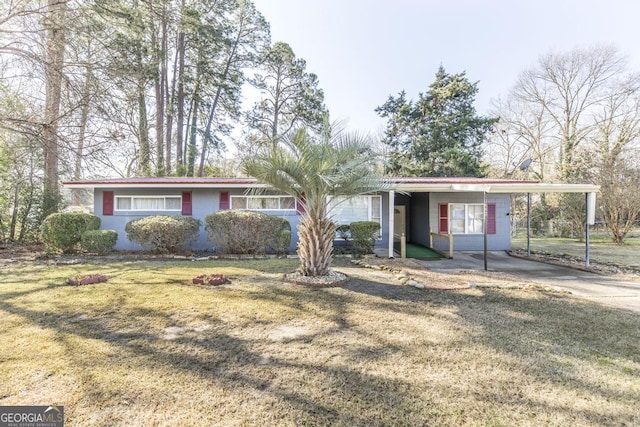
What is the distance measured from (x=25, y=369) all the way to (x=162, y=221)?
23.4 feet

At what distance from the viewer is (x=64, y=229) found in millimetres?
9508

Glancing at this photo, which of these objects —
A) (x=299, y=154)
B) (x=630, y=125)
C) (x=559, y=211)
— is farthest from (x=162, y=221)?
(x=630, y=125)

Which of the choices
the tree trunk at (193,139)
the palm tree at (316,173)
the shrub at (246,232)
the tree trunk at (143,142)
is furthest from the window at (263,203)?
the tree trunk at (193,139)

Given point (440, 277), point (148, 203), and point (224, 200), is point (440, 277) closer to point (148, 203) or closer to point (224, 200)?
point (224, 200)

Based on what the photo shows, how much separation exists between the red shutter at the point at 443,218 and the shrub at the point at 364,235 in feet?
10.8

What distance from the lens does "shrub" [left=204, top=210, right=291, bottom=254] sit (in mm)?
9555

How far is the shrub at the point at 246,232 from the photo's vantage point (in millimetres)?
9555

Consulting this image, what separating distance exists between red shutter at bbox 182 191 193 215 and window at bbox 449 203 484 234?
9854mm

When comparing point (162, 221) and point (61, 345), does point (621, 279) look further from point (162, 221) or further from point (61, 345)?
point (162, 221)

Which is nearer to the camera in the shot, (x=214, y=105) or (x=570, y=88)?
(x=214, y=105)

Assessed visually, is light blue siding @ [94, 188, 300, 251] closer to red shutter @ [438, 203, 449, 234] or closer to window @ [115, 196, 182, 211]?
→ window @ [115, 196, 182, 211]

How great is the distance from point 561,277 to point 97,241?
13.2 m

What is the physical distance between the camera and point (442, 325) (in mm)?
4020

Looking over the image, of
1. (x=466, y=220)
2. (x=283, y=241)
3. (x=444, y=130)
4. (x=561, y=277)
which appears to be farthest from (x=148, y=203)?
(x=444, y=130)
